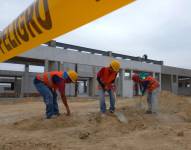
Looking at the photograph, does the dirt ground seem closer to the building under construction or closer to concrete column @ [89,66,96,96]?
the building under construction

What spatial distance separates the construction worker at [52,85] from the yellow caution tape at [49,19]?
3412 mm

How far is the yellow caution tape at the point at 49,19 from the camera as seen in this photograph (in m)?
1.98

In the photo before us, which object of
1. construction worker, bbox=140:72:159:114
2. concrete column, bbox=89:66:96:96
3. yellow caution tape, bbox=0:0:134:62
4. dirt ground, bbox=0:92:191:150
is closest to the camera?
yellow caution tape, bbox=0:0:134:62

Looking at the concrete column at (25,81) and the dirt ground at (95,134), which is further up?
the concrete column at (25,81)

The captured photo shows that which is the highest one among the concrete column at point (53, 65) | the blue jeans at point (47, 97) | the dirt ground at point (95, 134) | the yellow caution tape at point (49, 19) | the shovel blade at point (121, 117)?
the concrete column at point (53, 65)

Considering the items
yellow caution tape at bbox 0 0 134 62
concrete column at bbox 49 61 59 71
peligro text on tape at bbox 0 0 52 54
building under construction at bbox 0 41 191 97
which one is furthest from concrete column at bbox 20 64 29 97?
yellow caution tape at bbox 0 0 134 62

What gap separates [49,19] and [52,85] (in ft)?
15.5

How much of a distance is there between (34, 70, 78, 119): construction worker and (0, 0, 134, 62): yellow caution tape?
3.41m

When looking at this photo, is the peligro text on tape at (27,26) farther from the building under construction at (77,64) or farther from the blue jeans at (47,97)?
the building under construction at (77,64)

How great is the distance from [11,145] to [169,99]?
23.9 ft

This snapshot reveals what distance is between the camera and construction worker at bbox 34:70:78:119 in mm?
6672

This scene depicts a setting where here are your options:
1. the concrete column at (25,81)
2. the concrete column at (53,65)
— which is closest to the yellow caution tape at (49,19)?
the concrete column at (53,65)

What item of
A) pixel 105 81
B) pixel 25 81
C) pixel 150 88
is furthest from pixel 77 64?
pixel 105 81

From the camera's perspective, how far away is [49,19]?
2.38 metres
